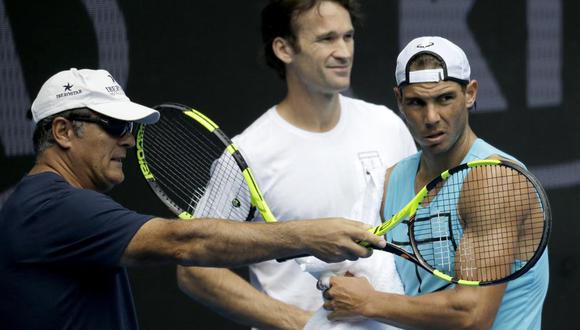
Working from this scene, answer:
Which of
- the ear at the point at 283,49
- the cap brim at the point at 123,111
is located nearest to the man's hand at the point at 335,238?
the cap brim at the point at 123,111

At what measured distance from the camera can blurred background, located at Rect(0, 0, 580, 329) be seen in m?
4.27

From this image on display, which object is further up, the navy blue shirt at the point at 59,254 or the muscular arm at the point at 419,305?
the navy blue shirt at the point at 59,254

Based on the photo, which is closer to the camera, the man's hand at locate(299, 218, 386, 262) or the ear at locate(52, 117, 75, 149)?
the man's hand at locate(299, 218, 386, 262)

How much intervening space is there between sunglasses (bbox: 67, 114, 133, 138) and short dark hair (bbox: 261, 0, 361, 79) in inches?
47.9

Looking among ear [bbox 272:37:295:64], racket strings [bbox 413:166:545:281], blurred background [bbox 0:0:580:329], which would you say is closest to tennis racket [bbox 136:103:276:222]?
blurred background [bbox 0:0:580:329]

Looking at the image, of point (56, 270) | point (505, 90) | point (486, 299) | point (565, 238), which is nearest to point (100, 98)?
point (56, 270)

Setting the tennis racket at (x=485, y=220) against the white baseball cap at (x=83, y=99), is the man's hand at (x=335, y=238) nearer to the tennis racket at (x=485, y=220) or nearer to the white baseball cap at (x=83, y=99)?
the tennis racket at (x=485, y=220)

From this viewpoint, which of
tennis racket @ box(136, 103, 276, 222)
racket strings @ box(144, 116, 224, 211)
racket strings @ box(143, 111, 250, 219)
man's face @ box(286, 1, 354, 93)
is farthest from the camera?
man's face @ box(286, 1, 354, 93)

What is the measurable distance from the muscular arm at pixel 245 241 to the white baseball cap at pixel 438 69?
550mm

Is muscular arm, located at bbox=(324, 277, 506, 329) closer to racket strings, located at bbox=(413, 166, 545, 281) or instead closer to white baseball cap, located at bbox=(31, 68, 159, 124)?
racket strings, located at bbox=(413, 166, 545, 281)

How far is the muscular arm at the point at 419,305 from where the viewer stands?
10.5 ft

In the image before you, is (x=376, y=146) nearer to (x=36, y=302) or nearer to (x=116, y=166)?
(x=116, y=166)

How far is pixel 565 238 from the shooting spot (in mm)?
5383

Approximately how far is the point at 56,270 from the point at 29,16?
1522 mm
